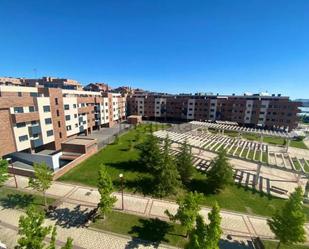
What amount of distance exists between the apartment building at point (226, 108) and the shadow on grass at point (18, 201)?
70.4 meters

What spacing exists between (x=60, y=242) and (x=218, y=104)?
73221 millimetres

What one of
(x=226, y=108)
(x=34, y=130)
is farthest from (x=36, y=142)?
(x=226, y=108)

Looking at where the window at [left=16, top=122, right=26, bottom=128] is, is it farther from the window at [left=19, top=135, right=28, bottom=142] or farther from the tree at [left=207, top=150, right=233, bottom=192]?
the tree at [left=207, top=150, right=233, bottom=192]

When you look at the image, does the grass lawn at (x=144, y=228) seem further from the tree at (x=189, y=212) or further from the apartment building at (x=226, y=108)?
the apartment building at (x=226, y=108)

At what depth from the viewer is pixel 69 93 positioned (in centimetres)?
5078

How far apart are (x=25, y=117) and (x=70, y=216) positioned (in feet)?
79.0

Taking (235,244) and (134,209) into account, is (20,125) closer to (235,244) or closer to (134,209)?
(134,209)

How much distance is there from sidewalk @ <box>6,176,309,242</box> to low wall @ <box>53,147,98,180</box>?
2.02 m

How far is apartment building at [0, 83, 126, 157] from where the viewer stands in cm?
3030

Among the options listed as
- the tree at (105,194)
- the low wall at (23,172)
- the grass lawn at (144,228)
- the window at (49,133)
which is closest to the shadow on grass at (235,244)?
the grass lawn at (144,228)

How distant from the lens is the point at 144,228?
1658cm

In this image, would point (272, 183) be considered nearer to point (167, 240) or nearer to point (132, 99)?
point (167, 240)

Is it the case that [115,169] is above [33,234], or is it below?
below

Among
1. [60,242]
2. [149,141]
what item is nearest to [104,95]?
[149,141]
